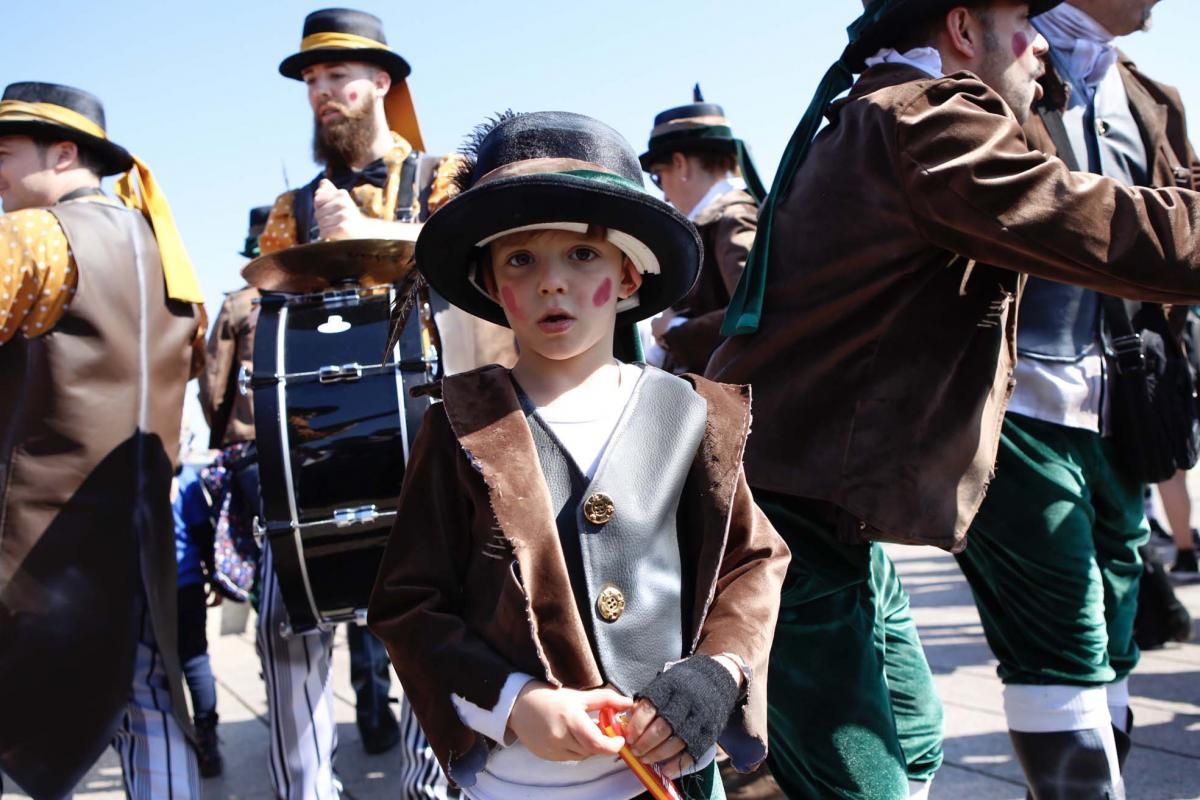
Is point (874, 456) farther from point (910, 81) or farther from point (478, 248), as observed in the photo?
point (478, 248)

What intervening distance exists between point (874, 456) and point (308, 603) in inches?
58.0

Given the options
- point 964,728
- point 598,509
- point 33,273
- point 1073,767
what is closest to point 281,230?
point 33,273

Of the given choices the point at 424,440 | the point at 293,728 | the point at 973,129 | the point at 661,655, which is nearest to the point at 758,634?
the point at 661,655

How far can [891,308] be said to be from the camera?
228 centimetres

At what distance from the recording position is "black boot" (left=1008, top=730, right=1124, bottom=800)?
2461mm

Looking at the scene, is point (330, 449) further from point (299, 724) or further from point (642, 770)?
point (642, 770)

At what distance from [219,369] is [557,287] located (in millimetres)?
3716

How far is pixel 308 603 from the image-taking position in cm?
290

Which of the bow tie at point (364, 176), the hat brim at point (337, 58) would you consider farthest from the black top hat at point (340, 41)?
the bow tie at point (364, 176)

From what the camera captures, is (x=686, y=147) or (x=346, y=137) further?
(x=686, y=147)

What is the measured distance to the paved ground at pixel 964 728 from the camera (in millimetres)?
3492

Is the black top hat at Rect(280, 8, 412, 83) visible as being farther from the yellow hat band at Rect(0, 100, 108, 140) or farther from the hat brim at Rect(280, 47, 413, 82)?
the yellow hat band at Rect(0, 100, 108, 140)

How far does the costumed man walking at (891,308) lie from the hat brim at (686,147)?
256cm

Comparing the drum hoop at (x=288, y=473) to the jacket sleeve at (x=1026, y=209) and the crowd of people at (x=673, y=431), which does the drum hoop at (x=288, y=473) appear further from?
the jacket sleeve at (x=1026, y=209)
